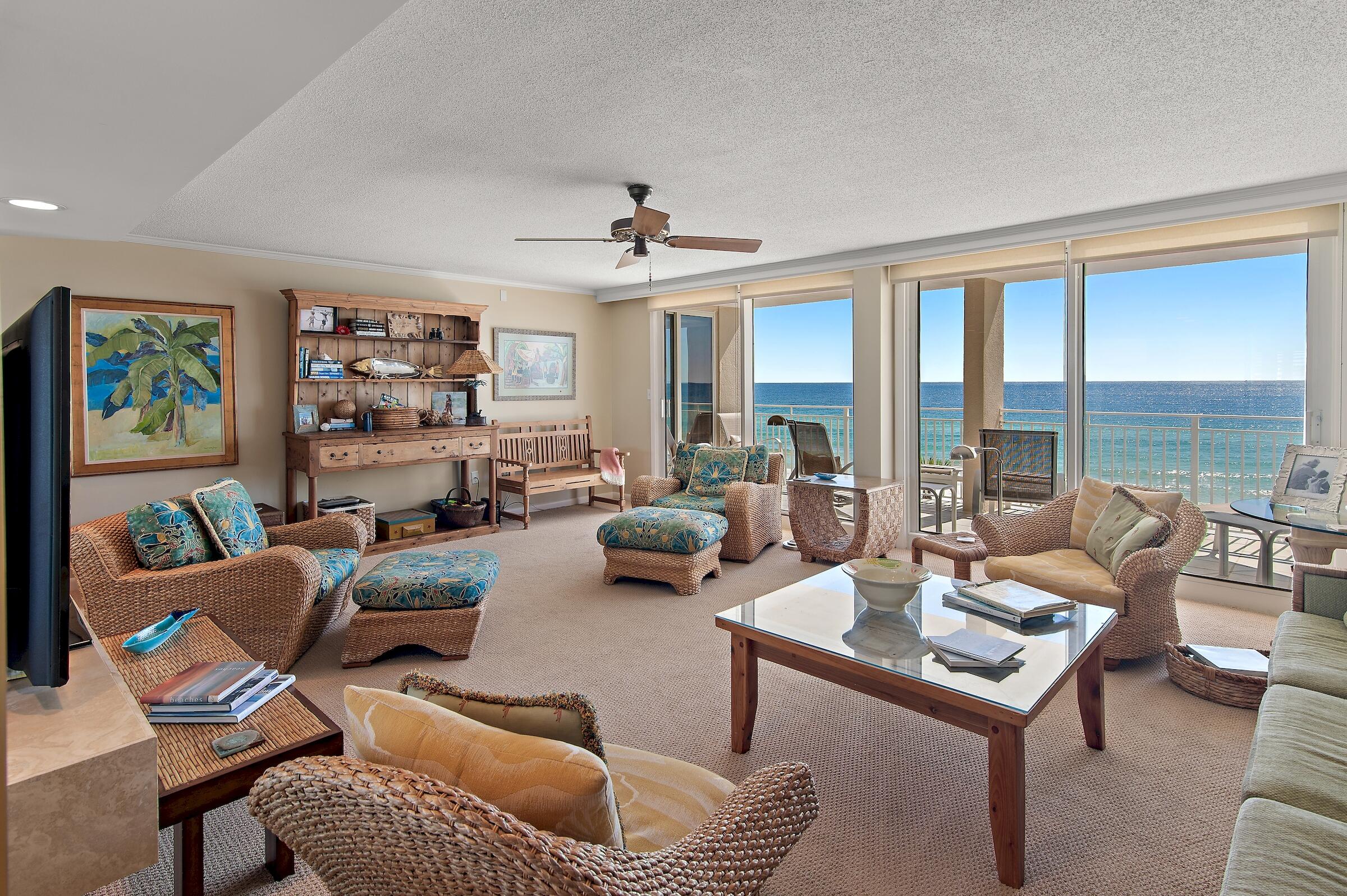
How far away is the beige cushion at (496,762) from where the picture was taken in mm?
1002

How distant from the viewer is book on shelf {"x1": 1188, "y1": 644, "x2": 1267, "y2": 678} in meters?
2.83

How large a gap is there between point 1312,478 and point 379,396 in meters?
6.39

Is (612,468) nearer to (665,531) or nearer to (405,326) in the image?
(405,326)

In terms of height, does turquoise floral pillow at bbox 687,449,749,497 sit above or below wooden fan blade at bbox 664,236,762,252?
below

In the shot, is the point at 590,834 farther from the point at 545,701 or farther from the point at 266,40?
the point at 266,40

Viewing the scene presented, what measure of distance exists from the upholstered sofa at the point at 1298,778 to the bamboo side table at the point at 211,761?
203 centimetres

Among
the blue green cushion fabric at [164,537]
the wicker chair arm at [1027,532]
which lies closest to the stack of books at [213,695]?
the blue green cushion fabric at [164,537]

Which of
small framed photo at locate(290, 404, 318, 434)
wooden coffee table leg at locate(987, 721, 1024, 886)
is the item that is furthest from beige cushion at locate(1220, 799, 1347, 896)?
small framed photo at locate(290, 404, 318, 434)

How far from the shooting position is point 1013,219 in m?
4.41

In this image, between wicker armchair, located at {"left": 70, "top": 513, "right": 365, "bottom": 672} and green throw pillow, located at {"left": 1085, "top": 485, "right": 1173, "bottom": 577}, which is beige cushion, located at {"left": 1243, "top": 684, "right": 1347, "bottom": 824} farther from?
wicker armchair, located at {"left": 70, "top": 513, "right": 365, "bottom": 672}

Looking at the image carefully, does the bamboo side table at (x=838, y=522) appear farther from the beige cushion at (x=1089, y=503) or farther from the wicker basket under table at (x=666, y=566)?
the beige cushion at (x=1089, y=503)

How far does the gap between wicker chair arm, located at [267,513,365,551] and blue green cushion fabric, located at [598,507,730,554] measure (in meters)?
1.55

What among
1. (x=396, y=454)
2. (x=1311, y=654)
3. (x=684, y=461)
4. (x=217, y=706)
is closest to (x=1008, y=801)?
(x=1311, y=654)

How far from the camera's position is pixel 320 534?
12.4 feet
